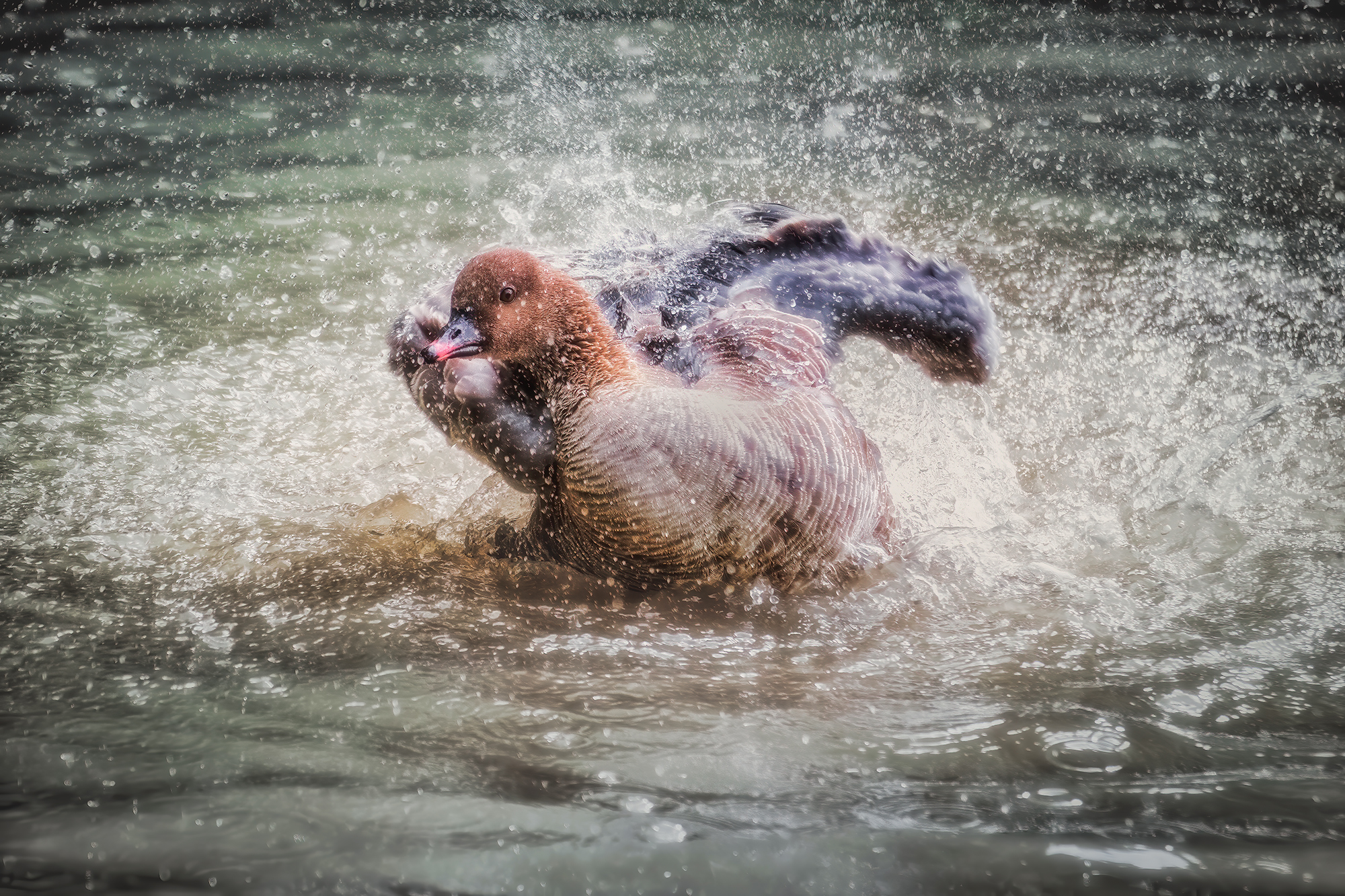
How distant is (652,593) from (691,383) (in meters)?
0.48

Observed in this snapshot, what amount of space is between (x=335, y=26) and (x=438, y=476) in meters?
4.86

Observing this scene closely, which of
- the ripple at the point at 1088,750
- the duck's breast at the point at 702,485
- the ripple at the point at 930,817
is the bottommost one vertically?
the ripple at the point at 930,817

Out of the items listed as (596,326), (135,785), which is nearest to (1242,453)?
(596,326)

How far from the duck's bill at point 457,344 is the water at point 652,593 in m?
0.57

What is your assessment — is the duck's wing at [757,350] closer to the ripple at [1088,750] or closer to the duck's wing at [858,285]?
the duck's wing at [858,285]

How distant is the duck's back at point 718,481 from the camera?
2.09 meters

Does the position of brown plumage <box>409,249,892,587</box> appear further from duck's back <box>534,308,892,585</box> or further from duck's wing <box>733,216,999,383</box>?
duck's wing <box>733,216,999,383</box>

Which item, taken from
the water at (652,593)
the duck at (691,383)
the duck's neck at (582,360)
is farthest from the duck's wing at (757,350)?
the water at (652,593)

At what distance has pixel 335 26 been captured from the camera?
6.96 meters

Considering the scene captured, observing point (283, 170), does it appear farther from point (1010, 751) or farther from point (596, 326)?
point (1010, 751)

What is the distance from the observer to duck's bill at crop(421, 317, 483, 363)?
7.24ft

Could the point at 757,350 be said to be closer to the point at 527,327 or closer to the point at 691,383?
the point at 691,383

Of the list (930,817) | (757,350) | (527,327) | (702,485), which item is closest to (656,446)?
(702,485)

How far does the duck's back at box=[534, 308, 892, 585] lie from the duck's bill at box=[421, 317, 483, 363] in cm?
26
